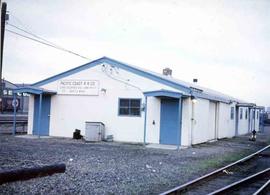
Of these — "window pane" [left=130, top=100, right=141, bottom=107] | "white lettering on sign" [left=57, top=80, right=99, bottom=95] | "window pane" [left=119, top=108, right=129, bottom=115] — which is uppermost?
"white lettering on sign" [left=57, top=80, right=99, bottom=95]

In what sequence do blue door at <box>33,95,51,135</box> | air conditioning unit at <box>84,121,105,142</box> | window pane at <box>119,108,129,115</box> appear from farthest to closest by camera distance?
blue door at <box>33,95,51,135</box>
window pane at <box>119,108,129,115</box>
air conditioning unit at <box>84,121,105,142</box>

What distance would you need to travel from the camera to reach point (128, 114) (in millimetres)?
21531

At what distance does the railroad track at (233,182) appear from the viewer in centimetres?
941

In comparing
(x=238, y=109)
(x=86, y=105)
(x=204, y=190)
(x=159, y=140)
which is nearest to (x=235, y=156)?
(x=159, y=140)

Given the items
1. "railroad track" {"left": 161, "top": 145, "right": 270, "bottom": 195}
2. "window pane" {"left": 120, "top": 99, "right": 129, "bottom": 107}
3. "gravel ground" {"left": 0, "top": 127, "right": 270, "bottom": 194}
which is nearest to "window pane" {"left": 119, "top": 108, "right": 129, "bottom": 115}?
"window pane" {"left": 120, "top": 99, "right": 129, "bottom": 107}

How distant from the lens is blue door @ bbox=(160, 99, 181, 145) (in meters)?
20.2

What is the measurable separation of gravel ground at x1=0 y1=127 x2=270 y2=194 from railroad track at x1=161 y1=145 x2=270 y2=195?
0.50 m

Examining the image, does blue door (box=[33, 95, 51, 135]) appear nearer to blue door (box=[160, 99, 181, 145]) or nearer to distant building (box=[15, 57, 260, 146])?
distant building (box=[15, 57, 260, 146])

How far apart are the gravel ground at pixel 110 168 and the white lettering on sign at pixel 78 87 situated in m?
6.03

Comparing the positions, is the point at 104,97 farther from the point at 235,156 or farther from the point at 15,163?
the point at 15,163

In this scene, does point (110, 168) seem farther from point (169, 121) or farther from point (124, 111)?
point (124, 111)

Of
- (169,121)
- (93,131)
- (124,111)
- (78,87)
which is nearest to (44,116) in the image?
(78,87)

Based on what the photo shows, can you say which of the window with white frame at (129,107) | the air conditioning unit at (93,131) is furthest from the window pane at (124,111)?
the air conditioning unit at (93,131)

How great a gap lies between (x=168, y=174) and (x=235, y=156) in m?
6.48
